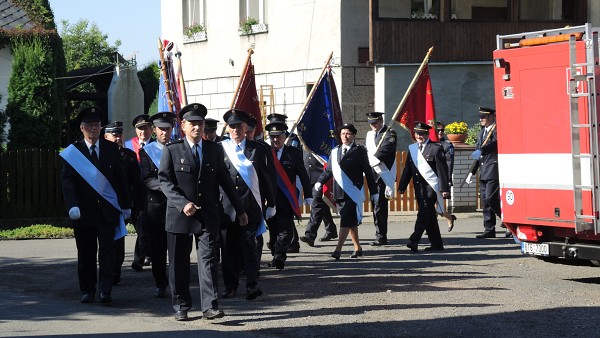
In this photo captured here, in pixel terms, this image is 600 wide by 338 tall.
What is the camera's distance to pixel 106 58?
241ft

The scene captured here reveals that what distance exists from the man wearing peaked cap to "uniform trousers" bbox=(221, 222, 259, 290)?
6984 mm

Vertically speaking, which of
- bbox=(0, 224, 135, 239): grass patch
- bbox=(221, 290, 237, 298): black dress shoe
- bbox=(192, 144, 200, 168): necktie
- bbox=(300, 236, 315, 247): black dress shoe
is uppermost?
bbox=(192, 144, 200, 168): necktie

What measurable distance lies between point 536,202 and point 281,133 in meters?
3.68

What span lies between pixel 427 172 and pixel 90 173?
6365mm

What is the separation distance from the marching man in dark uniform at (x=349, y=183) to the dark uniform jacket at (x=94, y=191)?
A: 3931mm

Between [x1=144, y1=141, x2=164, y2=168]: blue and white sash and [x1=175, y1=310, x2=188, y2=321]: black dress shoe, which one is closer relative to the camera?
[x1=175, y1=310, x2=188, y2=321]: black dress shoe

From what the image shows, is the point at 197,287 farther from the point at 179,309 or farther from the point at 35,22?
the point at 35,22

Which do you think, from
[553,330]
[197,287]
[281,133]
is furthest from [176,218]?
[281,133]

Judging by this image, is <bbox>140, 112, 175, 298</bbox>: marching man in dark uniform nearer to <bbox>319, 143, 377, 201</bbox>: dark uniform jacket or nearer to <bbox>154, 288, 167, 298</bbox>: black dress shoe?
<bbox>154, 288, 167, 298</bbox>: black dress shoe

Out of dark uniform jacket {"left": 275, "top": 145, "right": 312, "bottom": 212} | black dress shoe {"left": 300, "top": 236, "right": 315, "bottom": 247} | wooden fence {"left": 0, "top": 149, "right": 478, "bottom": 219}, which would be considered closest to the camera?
dark uniform jacket {"left": 275, "top": 145, "right": 312, "bottom": 212}

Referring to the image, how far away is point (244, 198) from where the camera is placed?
13.0 metres

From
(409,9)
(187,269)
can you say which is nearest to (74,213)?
(187,269)

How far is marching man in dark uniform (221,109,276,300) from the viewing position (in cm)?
1253

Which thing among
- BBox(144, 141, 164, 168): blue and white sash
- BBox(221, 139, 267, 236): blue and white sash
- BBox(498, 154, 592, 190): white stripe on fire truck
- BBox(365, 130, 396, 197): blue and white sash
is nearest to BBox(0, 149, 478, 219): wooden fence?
BBox(365, 130, 396, 197): blue and white sash
